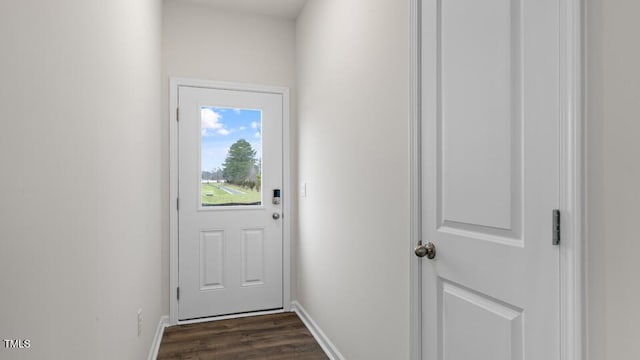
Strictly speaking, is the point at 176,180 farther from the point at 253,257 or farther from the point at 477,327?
the point at 477,327

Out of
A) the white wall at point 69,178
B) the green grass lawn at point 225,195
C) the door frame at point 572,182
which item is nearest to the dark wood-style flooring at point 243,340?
the white wall at point 69,178

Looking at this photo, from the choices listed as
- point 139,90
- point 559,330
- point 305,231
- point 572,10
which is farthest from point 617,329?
point 305,231

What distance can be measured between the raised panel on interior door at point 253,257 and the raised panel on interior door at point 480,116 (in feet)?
7.33

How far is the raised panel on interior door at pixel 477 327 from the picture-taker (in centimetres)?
108

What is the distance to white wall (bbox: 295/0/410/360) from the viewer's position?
1.65m

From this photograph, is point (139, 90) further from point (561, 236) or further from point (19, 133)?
point (561, 236)

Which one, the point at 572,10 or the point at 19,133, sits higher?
the point at 572,10

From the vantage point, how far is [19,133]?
729mm

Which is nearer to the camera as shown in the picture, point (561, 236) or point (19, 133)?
point (19, 133)

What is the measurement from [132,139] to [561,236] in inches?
73.6

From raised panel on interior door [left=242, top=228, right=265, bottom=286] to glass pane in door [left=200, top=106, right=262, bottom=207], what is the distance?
30 cm

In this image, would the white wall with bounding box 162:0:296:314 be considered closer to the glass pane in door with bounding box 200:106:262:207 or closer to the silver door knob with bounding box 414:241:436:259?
the glass pane in door with bounding box 200:106:262:207

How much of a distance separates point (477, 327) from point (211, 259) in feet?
8.19

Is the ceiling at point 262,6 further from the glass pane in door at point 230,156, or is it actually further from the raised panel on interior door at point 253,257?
the raised panel on interior door at point 253,257
